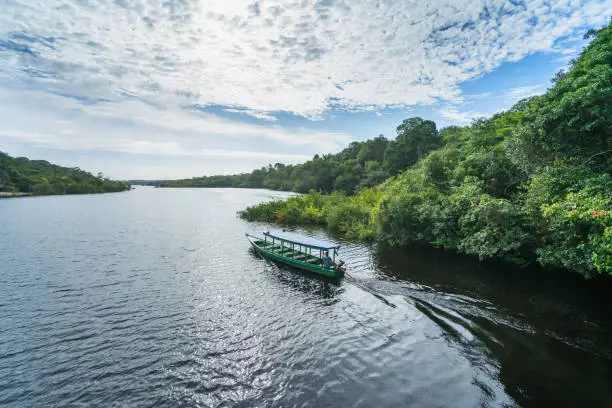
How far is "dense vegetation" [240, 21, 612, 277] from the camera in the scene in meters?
13.4

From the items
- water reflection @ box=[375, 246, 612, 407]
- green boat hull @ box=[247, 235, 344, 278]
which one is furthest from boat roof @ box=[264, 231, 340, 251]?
water reflection @ box=[375, 246, 612, 407]

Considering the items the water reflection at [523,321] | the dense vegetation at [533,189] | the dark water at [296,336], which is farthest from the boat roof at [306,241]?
the dense vegetation at [533,189]

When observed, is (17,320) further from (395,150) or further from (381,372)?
(395,150)

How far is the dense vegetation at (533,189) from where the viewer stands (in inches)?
526

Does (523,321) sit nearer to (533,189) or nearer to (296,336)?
(533,189)

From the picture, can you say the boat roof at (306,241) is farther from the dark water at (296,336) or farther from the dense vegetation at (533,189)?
the dense vegetation at (533,189)

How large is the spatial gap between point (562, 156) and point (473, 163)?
8433 millimetres

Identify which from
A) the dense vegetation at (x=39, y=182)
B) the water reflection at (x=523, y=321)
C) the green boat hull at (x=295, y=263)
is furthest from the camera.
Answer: the dense vegetation at (x=39, y=182)

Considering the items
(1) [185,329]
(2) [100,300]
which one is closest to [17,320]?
(2) [100,300]

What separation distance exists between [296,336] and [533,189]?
1678cm

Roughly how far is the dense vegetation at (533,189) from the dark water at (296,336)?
3.20 m

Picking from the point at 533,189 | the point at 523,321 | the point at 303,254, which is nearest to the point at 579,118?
the point at 533,189

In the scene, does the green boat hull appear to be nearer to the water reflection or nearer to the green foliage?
the water reflection

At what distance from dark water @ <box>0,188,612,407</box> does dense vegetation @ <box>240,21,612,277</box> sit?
320cm
